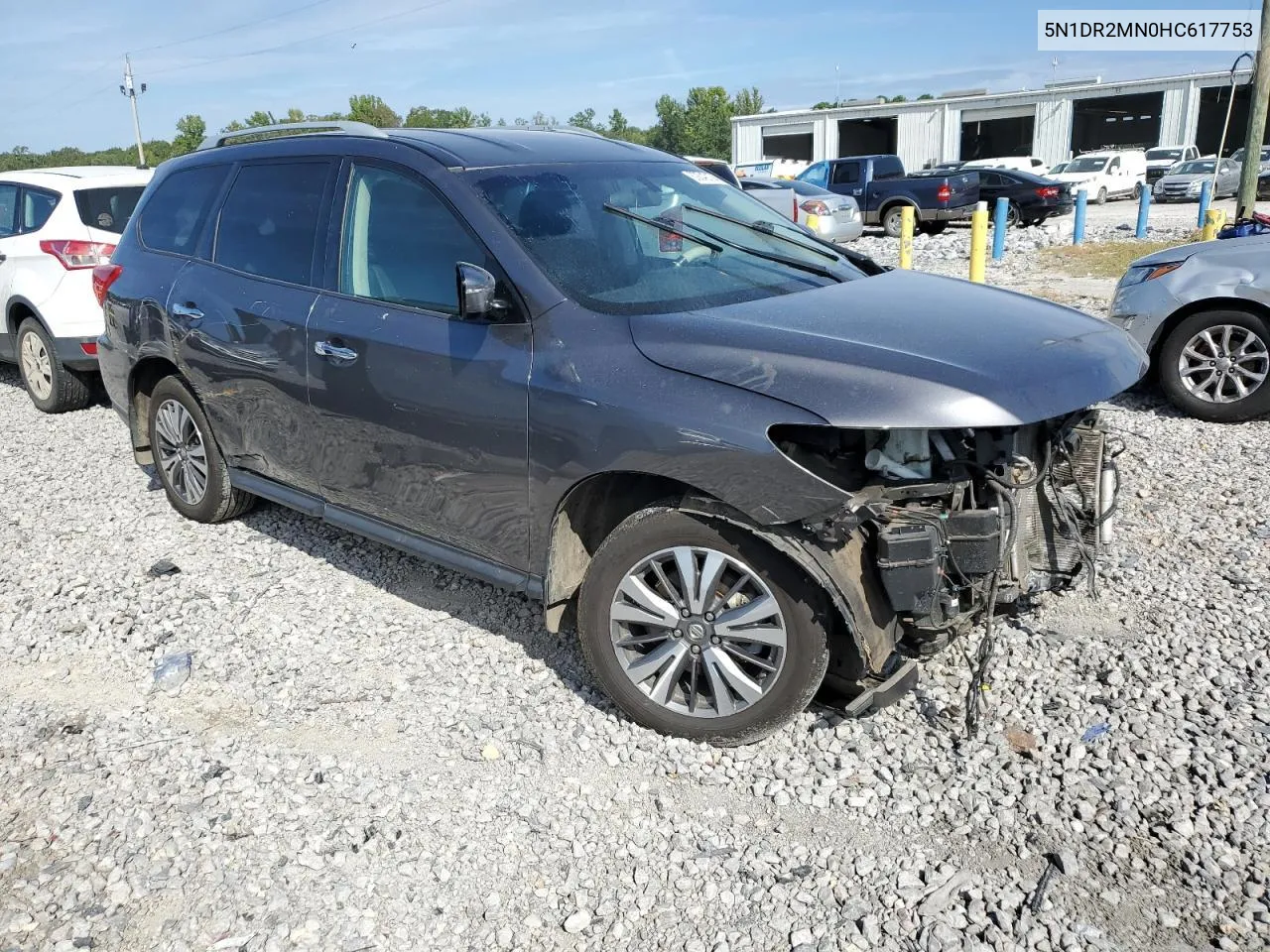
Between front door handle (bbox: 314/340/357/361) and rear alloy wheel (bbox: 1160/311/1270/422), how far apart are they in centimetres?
528

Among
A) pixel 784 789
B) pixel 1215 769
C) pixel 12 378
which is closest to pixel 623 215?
pixel 784 789

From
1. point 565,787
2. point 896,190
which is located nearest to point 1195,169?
point 896,190

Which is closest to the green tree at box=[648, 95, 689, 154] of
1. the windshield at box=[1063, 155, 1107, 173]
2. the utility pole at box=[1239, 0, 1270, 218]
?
the windshield at box=[1063, 155, 1107, 173]

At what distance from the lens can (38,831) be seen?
3.11 m

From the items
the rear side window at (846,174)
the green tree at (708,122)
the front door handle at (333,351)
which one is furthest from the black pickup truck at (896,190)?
the green tree at (708,122)

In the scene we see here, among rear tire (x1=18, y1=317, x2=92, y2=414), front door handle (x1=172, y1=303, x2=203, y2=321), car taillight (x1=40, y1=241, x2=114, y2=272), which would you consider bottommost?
rear tire (x1=18, y1=317, x2=92, y2=414)

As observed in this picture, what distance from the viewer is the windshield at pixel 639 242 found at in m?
3.56

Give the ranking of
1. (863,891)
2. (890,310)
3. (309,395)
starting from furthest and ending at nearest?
(309,395)
(890,310)
(863,891)

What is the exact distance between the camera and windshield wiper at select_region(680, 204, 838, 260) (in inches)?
164

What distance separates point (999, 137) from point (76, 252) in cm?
6225

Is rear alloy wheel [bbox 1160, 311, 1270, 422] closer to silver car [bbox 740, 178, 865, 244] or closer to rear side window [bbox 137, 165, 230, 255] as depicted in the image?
rear side window [bbox 137, 165, 230, 255]

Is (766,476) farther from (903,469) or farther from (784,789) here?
(784,789)

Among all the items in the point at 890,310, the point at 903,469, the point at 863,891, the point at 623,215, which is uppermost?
the point at 623,215

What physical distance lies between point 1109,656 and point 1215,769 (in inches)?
28.9
